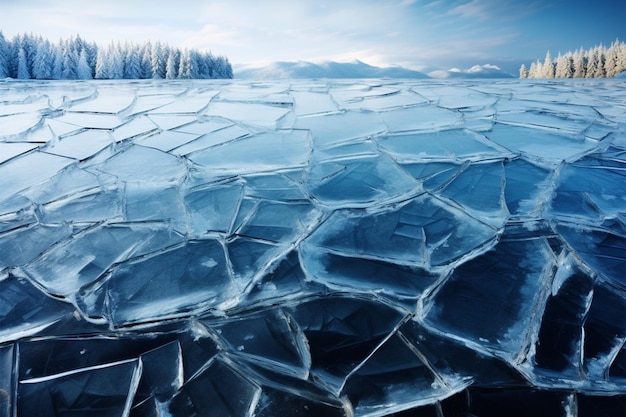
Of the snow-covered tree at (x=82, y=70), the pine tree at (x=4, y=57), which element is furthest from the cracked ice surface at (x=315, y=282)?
the pine tree at (x=4, y=57)

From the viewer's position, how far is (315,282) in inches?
44.5

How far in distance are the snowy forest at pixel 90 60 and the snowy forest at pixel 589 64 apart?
34.0 meters

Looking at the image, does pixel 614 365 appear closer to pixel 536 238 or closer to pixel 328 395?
pixel 536 238

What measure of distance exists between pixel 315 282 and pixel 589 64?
3866cm

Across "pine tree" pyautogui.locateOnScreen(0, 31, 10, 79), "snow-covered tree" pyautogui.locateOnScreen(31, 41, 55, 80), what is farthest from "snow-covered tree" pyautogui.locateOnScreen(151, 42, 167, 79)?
"pine tree" pyautogui.locateOnScreen(0, 31, 10, 79)

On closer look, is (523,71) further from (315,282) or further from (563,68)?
(315,282)

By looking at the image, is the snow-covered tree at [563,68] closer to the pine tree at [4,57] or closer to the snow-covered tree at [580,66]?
the snow-covered tree at [580,66]

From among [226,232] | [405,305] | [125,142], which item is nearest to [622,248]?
[405,305]

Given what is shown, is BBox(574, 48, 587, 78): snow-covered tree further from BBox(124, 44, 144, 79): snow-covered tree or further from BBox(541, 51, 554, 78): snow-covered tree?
BBox(124, 44, 144, 79): snow-covered tree

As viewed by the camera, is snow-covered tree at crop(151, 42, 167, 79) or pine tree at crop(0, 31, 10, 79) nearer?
pine tree at crop(0, 31, 10, 79)

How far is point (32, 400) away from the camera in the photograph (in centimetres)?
76

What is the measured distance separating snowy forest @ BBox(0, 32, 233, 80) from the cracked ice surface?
28705 mm

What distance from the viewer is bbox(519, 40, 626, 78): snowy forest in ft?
85.9

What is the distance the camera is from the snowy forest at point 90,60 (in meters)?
23.6
